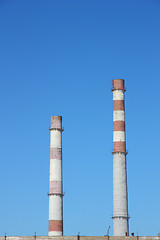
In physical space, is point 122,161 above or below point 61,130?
below

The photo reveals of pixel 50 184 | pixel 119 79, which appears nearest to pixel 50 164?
pixel 50 184

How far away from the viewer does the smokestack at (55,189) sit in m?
52.7

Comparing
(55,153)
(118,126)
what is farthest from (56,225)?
(118,126)

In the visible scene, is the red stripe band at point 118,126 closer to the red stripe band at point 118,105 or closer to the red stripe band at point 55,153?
the red stripe band at point 118,105

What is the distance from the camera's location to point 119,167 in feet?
171

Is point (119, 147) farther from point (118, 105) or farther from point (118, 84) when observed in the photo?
point (118, 84)

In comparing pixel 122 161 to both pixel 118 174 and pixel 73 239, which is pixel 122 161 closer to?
pixel 118 174

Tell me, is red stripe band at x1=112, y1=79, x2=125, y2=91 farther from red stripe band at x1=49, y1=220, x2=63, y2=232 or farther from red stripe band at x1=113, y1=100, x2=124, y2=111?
red stripe band at x1=49, y1=220, x2=63, y2=232

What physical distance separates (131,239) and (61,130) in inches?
584

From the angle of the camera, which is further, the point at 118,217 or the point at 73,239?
the point at 118,217

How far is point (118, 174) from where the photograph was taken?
51.9 metres

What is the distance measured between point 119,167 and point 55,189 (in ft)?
21.9

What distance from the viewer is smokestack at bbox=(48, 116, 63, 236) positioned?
2073 inches

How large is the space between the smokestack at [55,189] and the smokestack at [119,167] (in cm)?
552
